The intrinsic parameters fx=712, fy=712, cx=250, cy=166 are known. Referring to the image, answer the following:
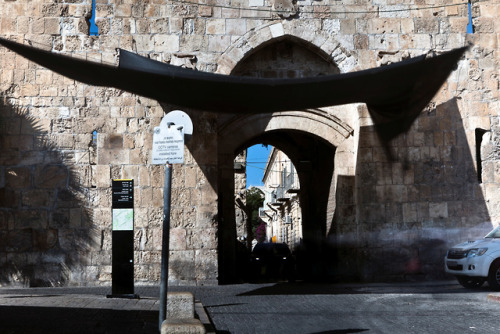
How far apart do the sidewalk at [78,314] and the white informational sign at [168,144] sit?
156 cm

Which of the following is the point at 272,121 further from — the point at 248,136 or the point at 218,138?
the point at 218,138

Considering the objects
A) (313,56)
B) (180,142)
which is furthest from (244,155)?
(180,142)

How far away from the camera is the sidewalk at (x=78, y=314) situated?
654cm

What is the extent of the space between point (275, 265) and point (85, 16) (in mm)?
10150

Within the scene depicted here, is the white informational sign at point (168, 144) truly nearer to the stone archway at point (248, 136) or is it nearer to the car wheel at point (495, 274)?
the car wheel at point (495, 274)

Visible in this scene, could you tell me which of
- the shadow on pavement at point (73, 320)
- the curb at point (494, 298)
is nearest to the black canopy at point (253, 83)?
the curb at point (494, 298)

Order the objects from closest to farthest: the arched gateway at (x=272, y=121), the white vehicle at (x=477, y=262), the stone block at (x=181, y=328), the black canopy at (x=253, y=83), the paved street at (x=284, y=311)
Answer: the stone block at (x=181, y=328) → the paved street at (x=284, y=311) → the black canopy at (x=253, y=83) → the white vehicle at (x=477, y=262) → the arched gateway at (x=272, y=121)

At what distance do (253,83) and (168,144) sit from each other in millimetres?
3763

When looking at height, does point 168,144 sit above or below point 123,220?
above

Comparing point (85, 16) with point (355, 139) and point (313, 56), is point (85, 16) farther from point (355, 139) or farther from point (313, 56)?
point (355, 139)

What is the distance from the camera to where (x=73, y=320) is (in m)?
7.14

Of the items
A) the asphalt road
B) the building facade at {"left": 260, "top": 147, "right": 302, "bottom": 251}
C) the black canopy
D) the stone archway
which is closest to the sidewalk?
the asphalt road

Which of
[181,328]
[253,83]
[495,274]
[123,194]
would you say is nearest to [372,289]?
[495,274]

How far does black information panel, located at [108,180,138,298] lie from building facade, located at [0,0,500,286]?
2.87 m
